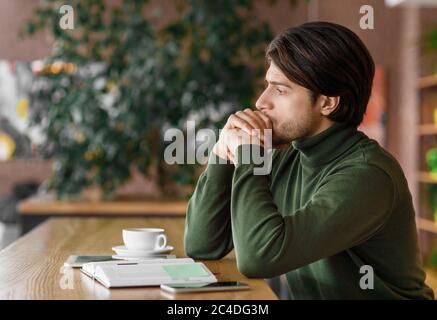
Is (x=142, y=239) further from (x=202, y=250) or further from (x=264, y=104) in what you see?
(x=264, y=104)

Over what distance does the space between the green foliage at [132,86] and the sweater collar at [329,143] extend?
2.32 metres

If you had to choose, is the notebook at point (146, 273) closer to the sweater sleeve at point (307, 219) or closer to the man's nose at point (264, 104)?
the sweater sleeve at point (307, 219)

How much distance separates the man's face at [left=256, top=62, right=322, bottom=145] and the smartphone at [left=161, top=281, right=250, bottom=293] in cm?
45

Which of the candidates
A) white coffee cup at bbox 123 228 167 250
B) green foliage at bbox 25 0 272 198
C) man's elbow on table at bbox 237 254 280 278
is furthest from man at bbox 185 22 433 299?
green foliage at bbox 25 0 272 198

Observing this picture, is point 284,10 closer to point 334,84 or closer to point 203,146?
point 203,146

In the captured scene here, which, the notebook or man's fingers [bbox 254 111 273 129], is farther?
man's fingers [bbox 254 111 273 129]

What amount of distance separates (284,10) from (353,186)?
5465 mm

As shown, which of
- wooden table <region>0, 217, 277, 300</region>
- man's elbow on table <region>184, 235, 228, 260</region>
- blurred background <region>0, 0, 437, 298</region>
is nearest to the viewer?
wooden table <region>0, 217, 277, 300</region>

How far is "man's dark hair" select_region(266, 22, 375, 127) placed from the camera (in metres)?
1.52

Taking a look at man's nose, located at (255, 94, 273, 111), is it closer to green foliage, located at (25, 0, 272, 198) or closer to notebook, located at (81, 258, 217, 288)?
notebook, located at (81, 258, 217, 288)

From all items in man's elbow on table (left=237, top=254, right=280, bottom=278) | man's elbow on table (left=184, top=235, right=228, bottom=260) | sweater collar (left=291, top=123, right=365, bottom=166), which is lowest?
man's elbow on table (left=184, top=235, right=228, bottom=260)

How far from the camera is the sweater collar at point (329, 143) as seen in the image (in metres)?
1.59

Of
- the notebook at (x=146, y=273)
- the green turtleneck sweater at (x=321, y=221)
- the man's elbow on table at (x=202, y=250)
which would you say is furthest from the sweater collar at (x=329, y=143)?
the notebook at (x=146, y=273)
